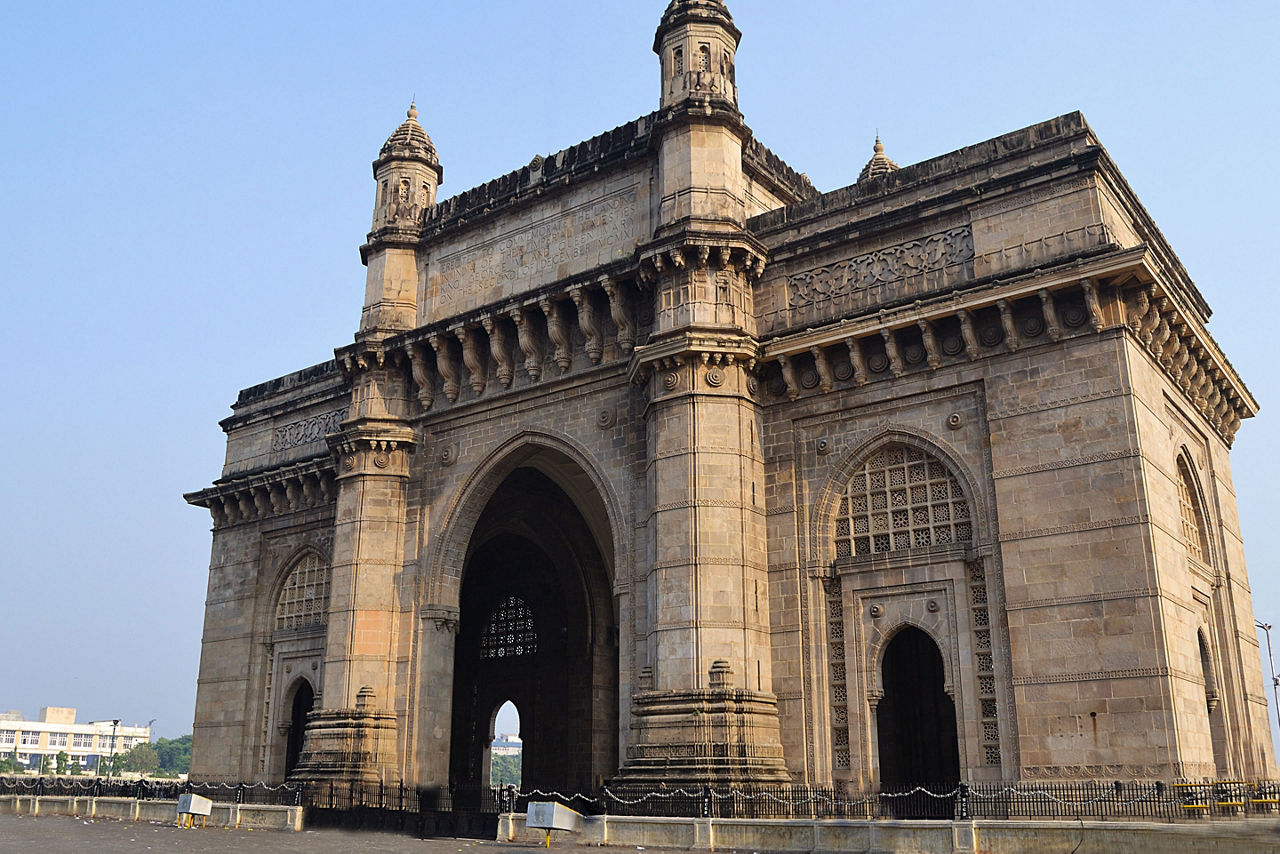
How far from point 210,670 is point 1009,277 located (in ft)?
79.2

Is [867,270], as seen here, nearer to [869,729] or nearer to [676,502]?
[676,502]

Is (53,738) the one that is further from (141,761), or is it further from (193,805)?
(193,805)

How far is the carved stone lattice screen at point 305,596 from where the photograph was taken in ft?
95.6

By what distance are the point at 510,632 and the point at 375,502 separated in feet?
32.1

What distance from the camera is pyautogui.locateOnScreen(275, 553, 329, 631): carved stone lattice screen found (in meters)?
29.1

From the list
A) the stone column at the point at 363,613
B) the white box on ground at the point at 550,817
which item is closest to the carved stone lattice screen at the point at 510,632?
the stone column at the point at 363,613

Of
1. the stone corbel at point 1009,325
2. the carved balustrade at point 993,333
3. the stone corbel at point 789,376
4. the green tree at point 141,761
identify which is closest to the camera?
→ the carved balustrade at point 993,333

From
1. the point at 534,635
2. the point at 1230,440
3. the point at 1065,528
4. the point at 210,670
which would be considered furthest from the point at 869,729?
the point at 210,670

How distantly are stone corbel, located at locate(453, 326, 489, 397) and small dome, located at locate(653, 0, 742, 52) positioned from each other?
7.13m

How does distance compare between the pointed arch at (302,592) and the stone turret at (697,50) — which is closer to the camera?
the stone turret at (697,50)

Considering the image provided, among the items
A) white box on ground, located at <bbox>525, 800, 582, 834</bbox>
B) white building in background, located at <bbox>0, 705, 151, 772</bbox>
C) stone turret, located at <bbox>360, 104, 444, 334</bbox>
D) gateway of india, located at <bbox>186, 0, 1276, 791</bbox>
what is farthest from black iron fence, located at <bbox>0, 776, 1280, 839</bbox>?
white building in background, located at <bbox>0, 705, 151, 772</bbox>

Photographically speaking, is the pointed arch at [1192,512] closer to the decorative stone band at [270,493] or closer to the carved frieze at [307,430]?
the decorative stone band at [270,493]

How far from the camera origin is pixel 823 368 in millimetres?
19922

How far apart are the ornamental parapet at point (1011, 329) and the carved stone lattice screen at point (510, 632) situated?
14753mm
